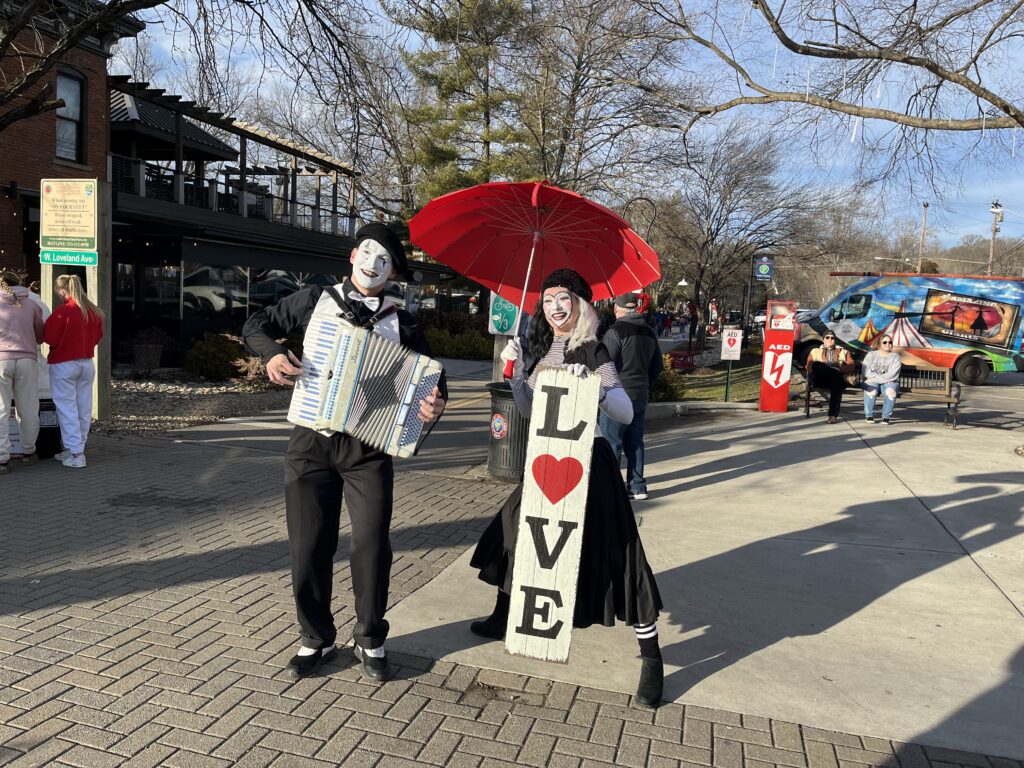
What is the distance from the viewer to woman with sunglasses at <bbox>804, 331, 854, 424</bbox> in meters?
11.9

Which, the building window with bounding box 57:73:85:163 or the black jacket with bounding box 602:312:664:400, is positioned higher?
the building window with bounding box 57:73:85:163

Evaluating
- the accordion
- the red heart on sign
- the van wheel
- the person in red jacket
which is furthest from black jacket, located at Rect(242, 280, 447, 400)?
the van wheel

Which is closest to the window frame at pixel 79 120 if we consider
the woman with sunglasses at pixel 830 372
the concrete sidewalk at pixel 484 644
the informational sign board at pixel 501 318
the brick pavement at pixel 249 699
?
the concrete sidewalk at pixel 484 644

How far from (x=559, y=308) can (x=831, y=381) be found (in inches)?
380

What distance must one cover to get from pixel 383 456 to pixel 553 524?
80 cm

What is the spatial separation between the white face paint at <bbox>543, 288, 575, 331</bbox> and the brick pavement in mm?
1640

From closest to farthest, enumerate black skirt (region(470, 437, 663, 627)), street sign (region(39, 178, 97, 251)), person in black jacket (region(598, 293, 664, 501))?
black skirt (region(470, 437, 663, 627)) < person in black jacket (region(598, 293, 664, 501)) < street sign (region(39, 178, 97, 251))

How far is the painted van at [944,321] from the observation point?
19.8 metres

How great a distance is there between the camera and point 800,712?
3.35 meters

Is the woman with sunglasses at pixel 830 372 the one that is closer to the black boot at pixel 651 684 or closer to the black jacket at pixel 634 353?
the black jacket at pixel 634 353

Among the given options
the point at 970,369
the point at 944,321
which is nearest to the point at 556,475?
the point at 944,321

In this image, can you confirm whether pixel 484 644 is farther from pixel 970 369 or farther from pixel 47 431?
pixel 970 369

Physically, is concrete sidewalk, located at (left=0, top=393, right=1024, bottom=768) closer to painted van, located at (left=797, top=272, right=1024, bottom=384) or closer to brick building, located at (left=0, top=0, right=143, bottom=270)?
brick building, located at (left=0, top=0, right=143, bottom=270)

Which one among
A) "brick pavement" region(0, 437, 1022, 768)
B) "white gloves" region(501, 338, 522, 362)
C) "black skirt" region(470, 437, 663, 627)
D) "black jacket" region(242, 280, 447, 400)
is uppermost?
"black jacket" region(242, 280, 447, 400)
